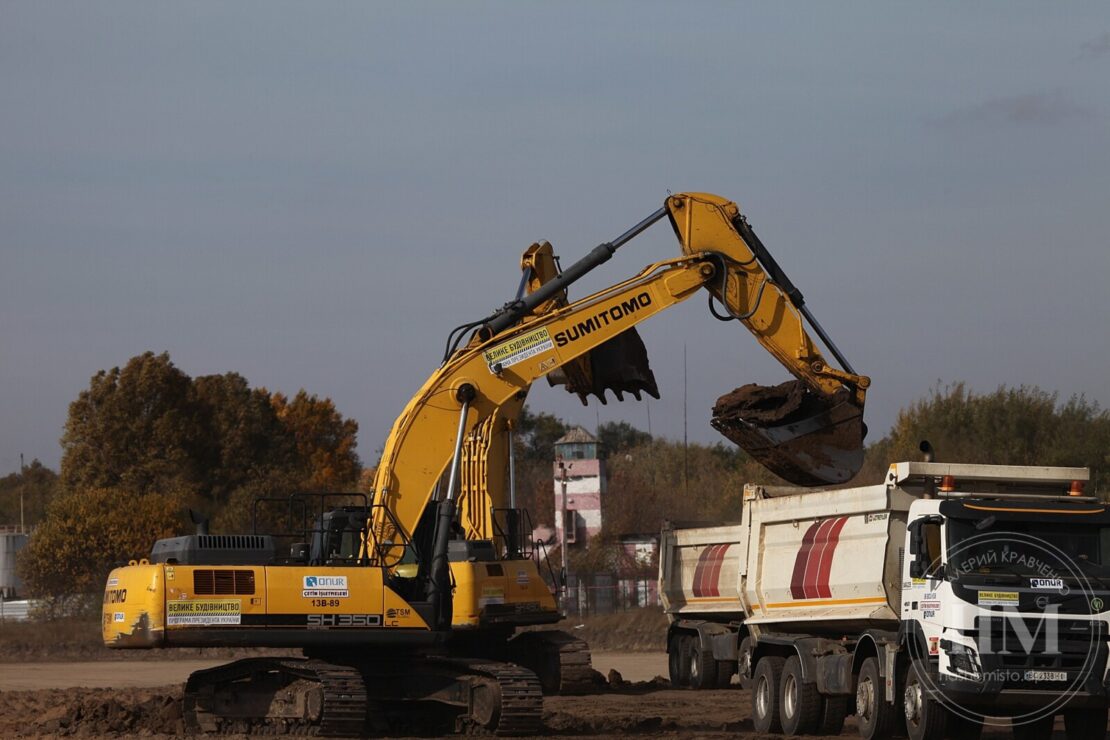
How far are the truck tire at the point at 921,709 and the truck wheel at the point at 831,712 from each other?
2484 mm

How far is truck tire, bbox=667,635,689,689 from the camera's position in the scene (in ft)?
102

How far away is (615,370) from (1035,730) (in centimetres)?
901

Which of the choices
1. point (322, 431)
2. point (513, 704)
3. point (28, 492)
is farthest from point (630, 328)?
point (28, 492)

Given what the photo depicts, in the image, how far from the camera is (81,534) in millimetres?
66938

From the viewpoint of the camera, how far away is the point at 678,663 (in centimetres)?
3125

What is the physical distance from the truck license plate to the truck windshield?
1032mm

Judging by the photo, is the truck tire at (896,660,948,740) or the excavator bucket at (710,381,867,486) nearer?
the truck tire at (896,660,948,740)

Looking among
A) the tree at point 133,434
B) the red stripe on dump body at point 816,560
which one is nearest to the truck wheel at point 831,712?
the red stripe on dump body at point 816,560

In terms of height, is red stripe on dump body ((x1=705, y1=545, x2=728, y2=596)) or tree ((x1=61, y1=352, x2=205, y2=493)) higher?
tree ((x1=61, y1=352, x2=205, y2=493))

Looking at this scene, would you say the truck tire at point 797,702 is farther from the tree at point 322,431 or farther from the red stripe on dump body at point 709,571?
the tree at point 322,431

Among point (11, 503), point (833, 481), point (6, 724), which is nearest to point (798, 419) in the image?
point (833, 481)

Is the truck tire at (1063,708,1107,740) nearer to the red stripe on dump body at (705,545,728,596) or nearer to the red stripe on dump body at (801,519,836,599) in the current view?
the red stripe on dump body at (801,519,836,599)

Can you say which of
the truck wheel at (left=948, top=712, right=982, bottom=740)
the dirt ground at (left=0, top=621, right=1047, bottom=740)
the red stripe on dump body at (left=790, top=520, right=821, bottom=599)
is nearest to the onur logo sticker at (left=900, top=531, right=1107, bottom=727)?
the truck wheel at (left=948, top=712, right=982, bottom=740)

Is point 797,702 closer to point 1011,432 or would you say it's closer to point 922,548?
point 922,548
